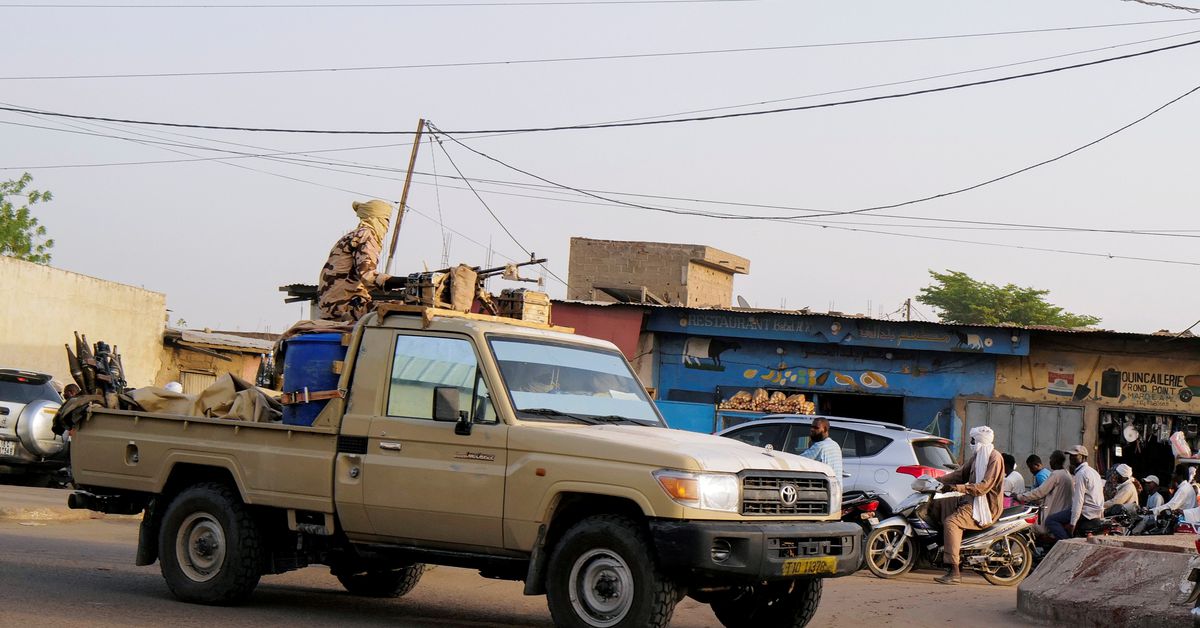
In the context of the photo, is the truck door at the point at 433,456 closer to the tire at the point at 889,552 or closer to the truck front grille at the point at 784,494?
the truck front grille at the point at 784,494

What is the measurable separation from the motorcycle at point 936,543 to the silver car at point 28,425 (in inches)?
460

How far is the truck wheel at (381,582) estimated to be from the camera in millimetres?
10156

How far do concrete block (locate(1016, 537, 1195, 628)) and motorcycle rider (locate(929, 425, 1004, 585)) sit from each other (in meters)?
3.10

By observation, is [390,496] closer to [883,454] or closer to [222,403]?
[222,403]

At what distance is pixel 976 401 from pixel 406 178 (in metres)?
12.9

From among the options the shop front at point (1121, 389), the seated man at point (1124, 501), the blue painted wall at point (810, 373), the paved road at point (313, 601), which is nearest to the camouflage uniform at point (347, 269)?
the paved road at point (313, 601)

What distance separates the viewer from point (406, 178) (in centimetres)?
2845

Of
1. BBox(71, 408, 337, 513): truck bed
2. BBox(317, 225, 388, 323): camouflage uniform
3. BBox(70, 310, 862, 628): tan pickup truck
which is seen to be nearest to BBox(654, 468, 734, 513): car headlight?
BBox(70, 310, 862, 628): tan pickup truck

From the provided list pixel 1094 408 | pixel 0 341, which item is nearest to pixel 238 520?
pixel 1094 408

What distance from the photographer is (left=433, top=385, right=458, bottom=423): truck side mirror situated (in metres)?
7.86

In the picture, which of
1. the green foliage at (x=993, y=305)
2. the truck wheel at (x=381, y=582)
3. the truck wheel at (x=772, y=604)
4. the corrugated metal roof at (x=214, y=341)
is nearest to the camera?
the truck wheel at (x=772, y=604)

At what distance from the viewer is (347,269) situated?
9.95 metres

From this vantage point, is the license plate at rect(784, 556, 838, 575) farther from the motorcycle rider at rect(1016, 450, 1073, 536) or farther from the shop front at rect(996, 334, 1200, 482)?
the shop front at rect(996, 334, 1200, 482)

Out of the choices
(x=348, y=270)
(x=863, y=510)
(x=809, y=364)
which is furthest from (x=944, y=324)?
(x=348, y=270)
